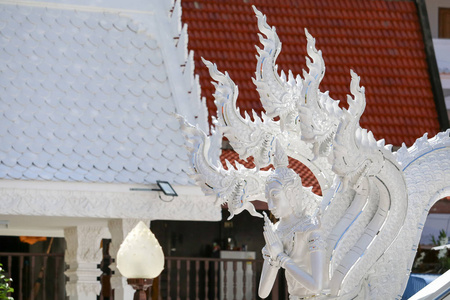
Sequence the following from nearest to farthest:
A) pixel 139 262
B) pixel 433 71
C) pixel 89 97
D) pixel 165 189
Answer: pixel 139 262
pixel 165 189
pixel 89 97
pixel 433 71

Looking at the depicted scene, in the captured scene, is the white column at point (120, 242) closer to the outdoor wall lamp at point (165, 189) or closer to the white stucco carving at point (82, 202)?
the white stucco carving at point (82, 202)

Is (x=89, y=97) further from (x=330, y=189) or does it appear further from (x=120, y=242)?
(x=330, y=189)

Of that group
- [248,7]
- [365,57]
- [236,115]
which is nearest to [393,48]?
[365,57]

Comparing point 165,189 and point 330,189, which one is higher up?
point 165,189

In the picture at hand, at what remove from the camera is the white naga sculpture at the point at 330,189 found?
5348 millimetres

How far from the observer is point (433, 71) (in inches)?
501

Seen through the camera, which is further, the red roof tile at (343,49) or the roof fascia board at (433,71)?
the roof fascia board at (433,71)

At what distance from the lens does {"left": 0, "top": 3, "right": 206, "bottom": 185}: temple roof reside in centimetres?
945

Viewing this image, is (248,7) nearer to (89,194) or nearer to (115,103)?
(115,103)

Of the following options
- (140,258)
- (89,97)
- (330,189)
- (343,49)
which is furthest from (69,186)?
(343,49)

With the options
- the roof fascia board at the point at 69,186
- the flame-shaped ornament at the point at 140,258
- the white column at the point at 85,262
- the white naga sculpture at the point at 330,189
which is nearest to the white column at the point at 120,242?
the roof fascia board at the point at 69,186

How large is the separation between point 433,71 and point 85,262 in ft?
17.4

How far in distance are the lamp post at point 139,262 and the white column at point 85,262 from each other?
2983 mm

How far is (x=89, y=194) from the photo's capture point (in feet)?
30.2
